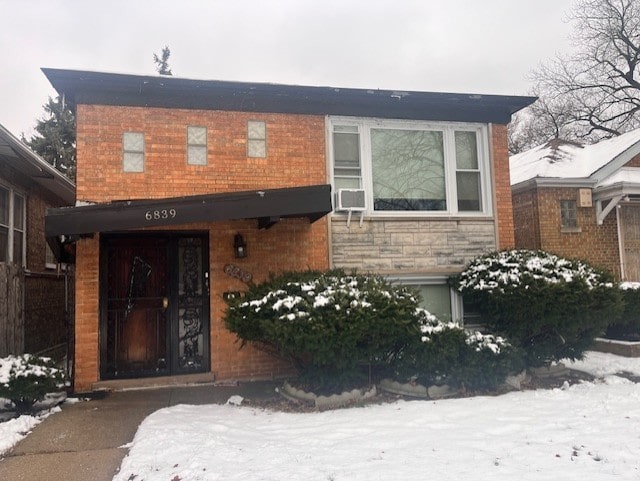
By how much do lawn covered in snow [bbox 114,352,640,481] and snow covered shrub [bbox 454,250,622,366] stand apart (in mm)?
886

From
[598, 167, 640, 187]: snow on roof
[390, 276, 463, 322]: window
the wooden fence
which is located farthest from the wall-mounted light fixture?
[598, 167, 640, 187]: snow on roof

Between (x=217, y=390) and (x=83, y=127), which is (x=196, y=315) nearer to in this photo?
(x=217, y=390)

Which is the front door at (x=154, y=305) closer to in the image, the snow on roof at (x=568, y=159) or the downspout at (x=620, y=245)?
the snow on roof at (x=568, y=159)

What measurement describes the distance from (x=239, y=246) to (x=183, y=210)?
1528 millimetres

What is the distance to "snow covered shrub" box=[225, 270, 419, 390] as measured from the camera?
5.87 meters

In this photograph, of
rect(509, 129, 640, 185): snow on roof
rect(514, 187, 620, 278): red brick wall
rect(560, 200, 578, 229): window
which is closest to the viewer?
rect(514, 187, 620, 278): red brick wall

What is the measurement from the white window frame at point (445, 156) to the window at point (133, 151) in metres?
2.94

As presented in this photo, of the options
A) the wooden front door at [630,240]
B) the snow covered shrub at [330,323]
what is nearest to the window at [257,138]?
the snow covered shrub at [330,323]

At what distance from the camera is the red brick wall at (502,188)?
28.8 ft

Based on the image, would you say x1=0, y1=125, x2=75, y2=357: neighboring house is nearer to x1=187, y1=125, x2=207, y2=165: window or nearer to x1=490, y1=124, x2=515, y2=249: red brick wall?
x1=187, y1=125, x2=207, y2=165: window

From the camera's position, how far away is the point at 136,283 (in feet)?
24.8

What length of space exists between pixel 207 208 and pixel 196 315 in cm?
216

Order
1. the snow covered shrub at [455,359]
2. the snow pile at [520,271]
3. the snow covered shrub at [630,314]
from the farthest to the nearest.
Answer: the snow covered shrub at [630,314], the snow pile at [520,271], the snow covered shrub at [455,359]

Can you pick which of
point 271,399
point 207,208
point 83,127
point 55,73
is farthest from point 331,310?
point 55,73
